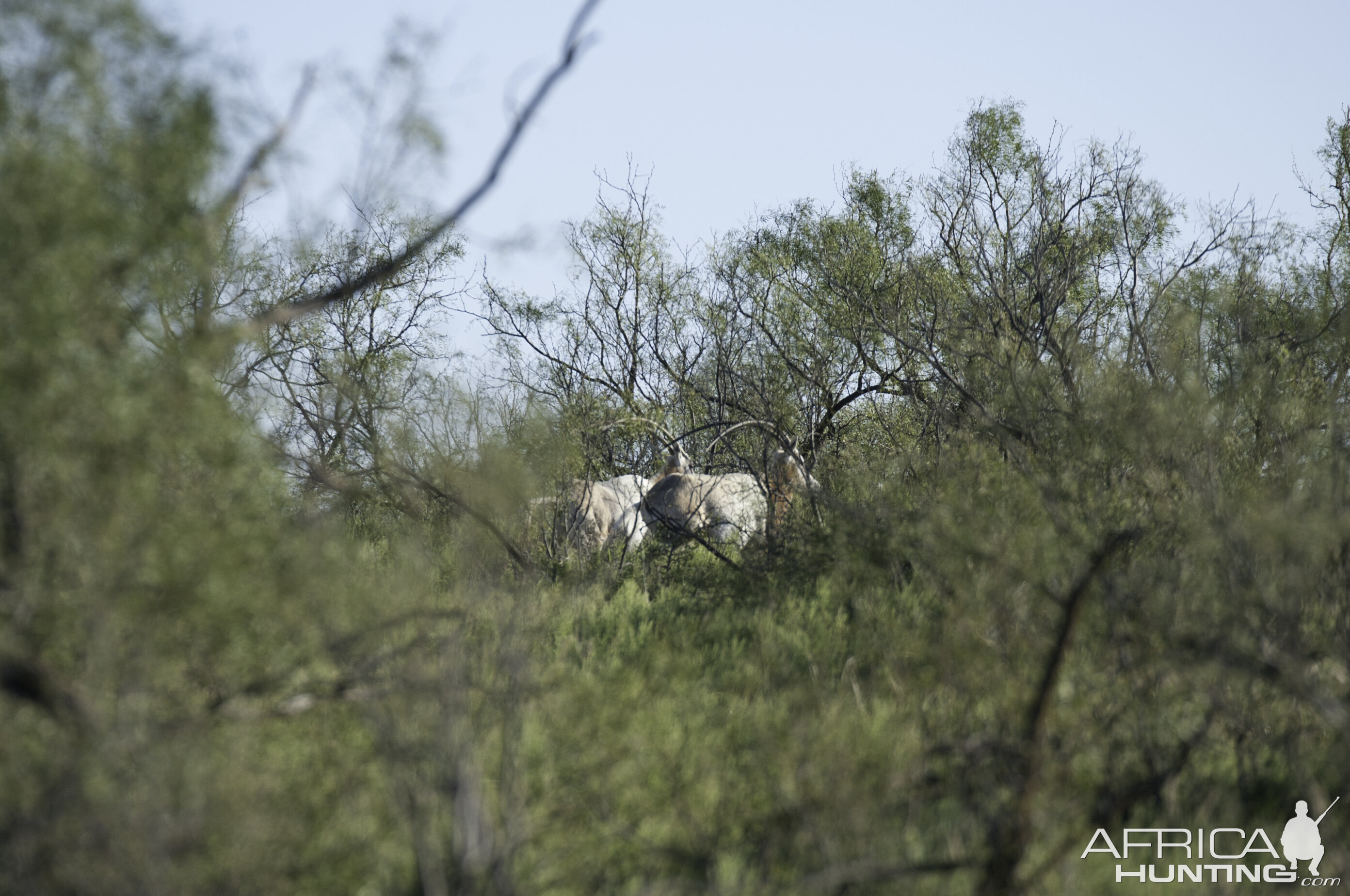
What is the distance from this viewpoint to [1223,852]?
14.6ft

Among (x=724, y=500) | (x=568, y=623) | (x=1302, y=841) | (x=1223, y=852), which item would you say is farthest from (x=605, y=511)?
(x=1302, y=841)

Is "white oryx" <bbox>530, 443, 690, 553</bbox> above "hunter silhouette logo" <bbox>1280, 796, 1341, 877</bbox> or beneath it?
above

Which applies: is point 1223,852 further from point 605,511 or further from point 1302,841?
point 605,511

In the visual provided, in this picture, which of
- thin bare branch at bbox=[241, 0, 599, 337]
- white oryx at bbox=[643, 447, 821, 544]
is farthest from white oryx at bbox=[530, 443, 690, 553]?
thin bare branch at bbox=[241, 0, 599, 337]

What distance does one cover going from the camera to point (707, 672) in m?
6.48

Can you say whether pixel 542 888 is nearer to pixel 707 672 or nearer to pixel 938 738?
pixel 938 738

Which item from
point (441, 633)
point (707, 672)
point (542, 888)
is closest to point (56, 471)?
point (542, 888)

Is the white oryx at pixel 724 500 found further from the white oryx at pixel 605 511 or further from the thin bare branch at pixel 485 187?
the thin bare branch at pixel 485 187

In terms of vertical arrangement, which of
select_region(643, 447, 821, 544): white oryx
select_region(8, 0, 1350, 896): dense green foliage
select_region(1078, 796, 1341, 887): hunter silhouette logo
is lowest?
select_region(1078, 796, 1341, 887): hunter silhouette logo

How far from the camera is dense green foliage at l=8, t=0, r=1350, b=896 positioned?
11.3 ft

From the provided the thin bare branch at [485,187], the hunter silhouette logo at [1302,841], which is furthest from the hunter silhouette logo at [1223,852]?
the thin bare branch at [485,187]

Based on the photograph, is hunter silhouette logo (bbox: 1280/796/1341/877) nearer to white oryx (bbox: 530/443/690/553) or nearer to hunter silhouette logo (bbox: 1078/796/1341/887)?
hunter silhouette logo (bbox: 1078/796/1341/887)

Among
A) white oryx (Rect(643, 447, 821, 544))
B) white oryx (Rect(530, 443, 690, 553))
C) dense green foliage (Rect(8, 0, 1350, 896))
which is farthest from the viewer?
white oryx (Rect(530, 443, 690, 553))

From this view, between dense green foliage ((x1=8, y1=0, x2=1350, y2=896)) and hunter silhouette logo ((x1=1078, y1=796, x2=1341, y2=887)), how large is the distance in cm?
9
